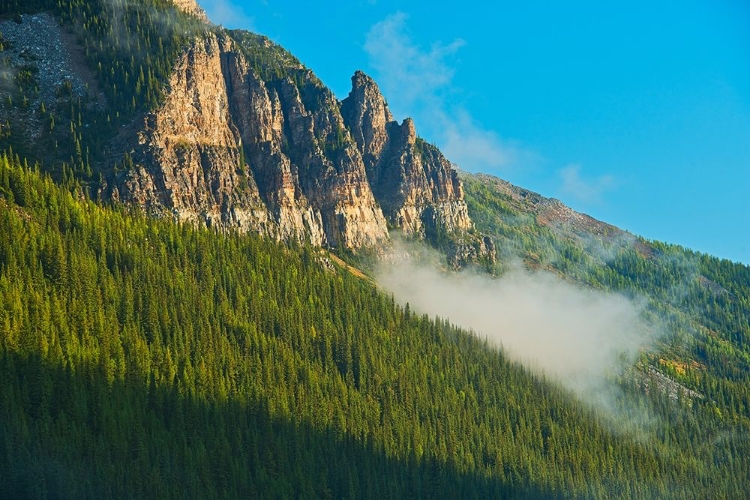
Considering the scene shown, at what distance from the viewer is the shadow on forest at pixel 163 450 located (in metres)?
127

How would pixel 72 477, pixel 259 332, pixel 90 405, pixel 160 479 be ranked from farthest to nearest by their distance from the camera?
pixel 259 332 → pixel 90 405 → pixel 160 479 → pixel 72 477

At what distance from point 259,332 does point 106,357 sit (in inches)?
1848

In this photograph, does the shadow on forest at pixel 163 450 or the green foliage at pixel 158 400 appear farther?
the green foliage at pixel 158 400

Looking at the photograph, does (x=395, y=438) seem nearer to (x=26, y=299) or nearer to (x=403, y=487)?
(x=403, y=487)

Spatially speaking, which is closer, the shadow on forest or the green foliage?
the shadow on forest

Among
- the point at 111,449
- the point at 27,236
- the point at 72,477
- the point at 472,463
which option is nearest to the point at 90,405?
the point at 111,449

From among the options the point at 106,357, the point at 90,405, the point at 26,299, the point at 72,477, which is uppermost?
the point at 26,299

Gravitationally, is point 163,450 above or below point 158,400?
below

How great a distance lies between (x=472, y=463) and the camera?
630 ft

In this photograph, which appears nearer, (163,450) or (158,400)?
(163,450)

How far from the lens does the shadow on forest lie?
416ft

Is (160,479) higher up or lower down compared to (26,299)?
lower down

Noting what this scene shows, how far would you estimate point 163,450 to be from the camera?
14375 cm

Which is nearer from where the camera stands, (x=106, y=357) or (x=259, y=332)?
(x=106, y=357)
